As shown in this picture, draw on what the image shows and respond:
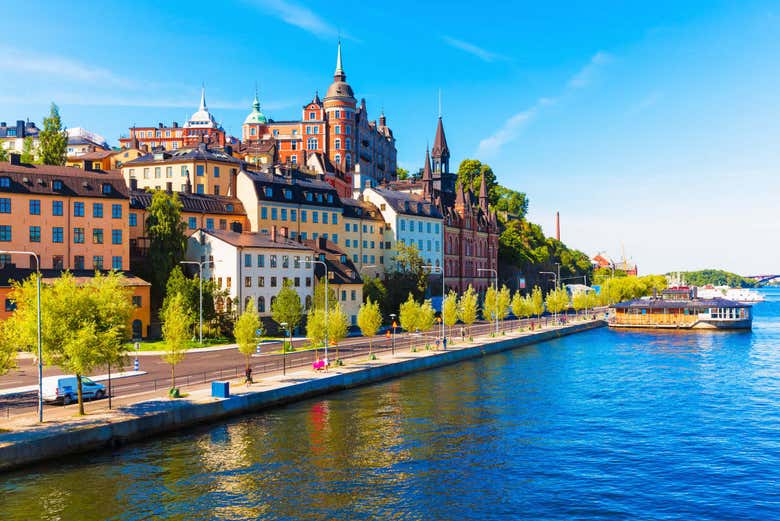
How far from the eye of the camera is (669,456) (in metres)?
40.2

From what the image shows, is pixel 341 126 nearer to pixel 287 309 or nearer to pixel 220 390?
pixel 287 309

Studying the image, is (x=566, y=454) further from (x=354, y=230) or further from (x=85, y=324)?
(x=354, y=230)

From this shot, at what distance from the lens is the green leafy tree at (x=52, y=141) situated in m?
100

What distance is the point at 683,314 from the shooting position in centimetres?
13512

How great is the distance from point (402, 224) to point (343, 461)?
3611 inches

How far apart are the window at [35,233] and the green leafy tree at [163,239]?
40.8 feet

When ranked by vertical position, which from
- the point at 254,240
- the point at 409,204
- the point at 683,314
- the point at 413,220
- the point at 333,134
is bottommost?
the point at 683,314

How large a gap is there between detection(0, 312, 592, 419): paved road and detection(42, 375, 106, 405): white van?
113 cm

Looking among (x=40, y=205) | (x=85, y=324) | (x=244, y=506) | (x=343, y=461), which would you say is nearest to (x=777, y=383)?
(x=343, y=461)

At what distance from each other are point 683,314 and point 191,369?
10522cm

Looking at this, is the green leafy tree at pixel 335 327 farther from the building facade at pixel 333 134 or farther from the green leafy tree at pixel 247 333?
the building facade at pixel 333 134

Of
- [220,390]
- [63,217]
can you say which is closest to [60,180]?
[63,217]

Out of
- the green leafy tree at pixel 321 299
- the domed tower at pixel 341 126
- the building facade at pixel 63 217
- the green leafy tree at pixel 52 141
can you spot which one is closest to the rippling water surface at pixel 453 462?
the green leafy tree at pixel 321 299

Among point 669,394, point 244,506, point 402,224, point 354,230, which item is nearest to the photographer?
point 244,506
